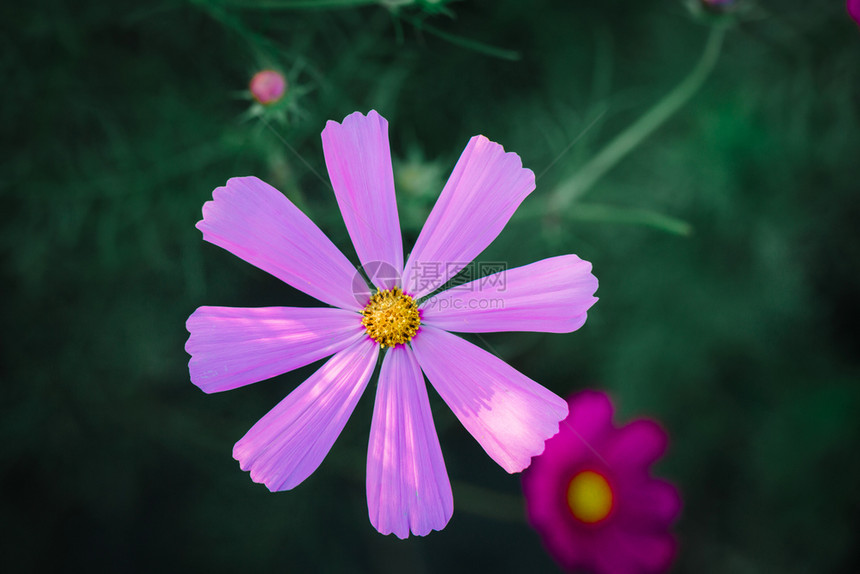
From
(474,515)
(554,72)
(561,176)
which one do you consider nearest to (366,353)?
(561,176)

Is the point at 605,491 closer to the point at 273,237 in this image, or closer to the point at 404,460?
the point at 404,460

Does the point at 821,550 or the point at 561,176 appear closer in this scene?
the point at 561,176

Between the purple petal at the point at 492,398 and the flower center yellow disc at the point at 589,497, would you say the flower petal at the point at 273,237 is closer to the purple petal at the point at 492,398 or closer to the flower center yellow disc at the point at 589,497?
the purple petal at the point at 492,398

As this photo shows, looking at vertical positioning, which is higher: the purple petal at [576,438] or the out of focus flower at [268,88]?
the out of focus flower at [268,88]

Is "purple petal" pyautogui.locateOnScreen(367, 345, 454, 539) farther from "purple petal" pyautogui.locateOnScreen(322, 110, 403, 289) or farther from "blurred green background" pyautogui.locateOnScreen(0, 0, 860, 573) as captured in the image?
"blurred green background" pyautogui.locateOnScreen(0, 0, 860, 573)

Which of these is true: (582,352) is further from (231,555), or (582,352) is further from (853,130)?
(231,555)

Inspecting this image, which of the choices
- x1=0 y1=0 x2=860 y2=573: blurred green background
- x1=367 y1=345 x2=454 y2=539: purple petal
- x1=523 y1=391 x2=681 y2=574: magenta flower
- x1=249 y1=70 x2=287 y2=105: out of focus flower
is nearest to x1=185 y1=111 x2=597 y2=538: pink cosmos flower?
x1=367 y1=345 x2=454 y2=539: purple petal

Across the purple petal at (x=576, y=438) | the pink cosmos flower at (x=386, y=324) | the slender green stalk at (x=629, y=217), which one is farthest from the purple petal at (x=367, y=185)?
the purple petal at (x=576, y=438)
